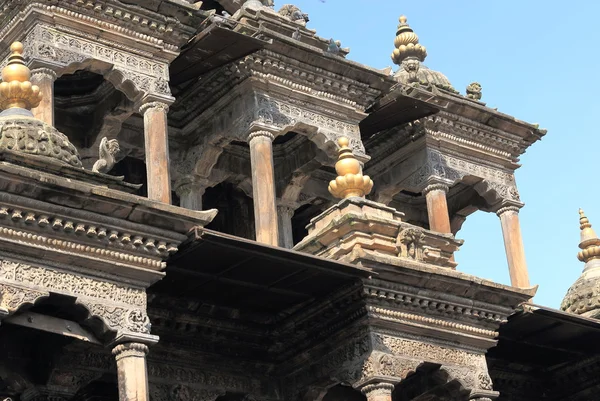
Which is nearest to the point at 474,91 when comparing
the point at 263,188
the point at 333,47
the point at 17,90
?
the point at 333,47

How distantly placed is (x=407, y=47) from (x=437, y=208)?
195 inches

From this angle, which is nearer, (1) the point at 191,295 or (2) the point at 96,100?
(1) the point at 191,295

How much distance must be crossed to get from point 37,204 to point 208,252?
10.8 feet

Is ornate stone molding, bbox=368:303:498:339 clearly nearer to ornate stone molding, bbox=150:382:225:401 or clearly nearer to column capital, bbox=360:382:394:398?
column capital, bbox=360:382:394:398

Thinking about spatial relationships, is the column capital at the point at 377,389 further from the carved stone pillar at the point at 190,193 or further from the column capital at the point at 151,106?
the carved stone pillar at the point at 190,193

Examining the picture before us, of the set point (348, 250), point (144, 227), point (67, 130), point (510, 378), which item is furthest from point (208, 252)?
point (510, 378)

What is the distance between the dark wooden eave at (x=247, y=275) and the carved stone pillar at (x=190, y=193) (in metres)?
5.62

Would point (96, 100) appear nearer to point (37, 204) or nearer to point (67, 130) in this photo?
point (67, 130)

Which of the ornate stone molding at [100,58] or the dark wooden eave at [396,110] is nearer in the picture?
the ornate stone molding at [100,58]

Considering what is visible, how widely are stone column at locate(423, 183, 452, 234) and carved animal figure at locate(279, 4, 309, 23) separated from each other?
198 inches

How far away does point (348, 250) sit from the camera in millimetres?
23094

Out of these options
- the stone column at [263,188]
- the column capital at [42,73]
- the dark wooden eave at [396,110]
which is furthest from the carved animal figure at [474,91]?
the column capital at [42,73]

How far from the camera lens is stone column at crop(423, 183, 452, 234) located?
31.5 meters

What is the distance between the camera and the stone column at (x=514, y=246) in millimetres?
31672
